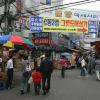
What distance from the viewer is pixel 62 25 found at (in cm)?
4022

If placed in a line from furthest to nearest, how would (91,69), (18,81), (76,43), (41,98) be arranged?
(76,43) → (91,69) → (18,81) → (41,98)

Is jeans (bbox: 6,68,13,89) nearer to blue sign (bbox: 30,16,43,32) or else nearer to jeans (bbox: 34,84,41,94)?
jeans (bbox: 34,84,41,94)

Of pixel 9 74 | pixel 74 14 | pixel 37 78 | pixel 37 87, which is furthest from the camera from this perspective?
pixel 74 14

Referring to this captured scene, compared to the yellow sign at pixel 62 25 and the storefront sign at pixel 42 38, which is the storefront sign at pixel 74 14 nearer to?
the storefront sign at pixel 42 38

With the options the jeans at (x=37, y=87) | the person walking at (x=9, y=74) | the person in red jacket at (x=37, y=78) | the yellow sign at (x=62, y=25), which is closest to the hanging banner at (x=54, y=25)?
the yellow sign at (x=62, y=25)

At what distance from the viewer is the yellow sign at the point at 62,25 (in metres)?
39.7

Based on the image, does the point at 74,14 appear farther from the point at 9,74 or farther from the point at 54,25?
the point at 9,74

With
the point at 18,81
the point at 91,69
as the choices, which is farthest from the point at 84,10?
the point at 18,81

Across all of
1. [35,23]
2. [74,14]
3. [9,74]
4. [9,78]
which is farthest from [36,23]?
[9,78]

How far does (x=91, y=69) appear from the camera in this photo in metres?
32.5

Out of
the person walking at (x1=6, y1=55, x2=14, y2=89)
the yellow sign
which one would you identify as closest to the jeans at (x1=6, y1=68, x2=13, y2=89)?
the person walking at (x1=6, y1=55, x2=14, y2=89)

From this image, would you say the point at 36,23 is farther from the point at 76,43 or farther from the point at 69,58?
the point at 76,43

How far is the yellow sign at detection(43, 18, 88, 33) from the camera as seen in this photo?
39688mm

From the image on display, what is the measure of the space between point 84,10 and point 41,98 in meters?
36.5
